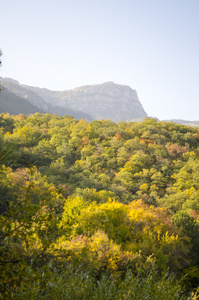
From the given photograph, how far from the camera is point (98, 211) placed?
2350cm

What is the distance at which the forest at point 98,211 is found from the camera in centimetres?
430

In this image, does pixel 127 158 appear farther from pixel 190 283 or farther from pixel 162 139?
pixel 190 283

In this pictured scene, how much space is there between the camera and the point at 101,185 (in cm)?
4656

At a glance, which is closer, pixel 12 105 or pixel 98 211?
pixel 98 211

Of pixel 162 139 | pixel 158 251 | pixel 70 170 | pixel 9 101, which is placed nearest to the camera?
pixel 158 251

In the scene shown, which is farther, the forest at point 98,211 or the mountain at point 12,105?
the mountain at point 12,105

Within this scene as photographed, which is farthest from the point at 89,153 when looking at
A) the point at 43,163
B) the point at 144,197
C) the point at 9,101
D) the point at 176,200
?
the point at 9,101

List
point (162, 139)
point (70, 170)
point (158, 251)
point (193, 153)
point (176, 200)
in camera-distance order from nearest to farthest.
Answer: point (158, 251) → point (176, 200) → point (70, 170) → point (193, 153) → point (162, 139)

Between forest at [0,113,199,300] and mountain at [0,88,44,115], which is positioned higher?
mountain at [0,88,44,115]

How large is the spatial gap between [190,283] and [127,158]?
38.4 meters

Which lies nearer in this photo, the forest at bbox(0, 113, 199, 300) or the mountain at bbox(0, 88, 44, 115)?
the forest at bbox(0, 113, 199, 300)

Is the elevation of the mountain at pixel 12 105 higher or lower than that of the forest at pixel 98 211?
higher

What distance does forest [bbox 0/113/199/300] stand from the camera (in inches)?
169

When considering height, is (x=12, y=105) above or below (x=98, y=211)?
above
